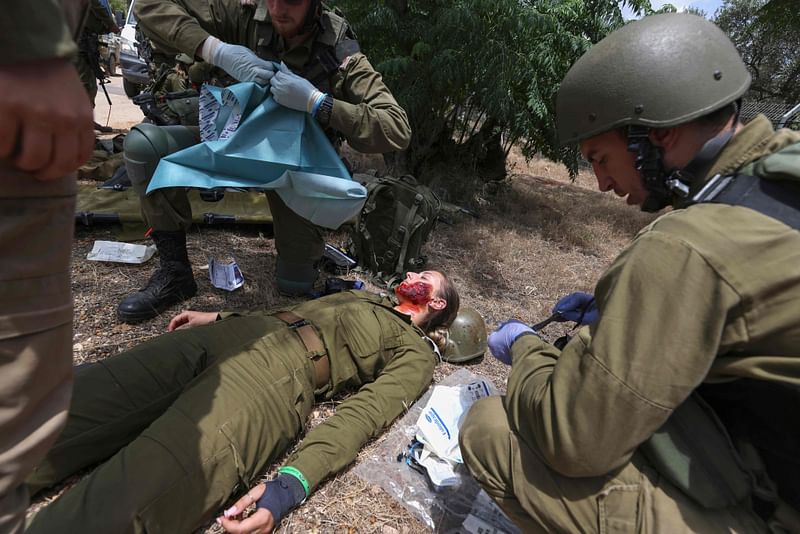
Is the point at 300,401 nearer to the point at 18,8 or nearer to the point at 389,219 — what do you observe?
the point at 18,8

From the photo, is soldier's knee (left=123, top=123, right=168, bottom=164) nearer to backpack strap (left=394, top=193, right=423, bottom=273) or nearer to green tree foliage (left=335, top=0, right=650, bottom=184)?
backpack strap (left=394, top=193, right=423, bottom=273)

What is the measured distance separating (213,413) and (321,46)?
231 centimetres

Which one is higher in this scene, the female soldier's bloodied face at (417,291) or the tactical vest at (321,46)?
the tactical vest at (321,46)

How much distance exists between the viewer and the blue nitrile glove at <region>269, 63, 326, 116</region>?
2.75 meters

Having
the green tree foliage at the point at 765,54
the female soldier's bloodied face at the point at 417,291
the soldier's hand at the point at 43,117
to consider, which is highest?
the green tree foliage at the point at 765,54

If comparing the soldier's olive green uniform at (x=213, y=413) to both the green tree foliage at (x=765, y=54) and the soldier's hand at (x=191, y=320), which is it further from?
the green tree foliage at (x=765, y=54)

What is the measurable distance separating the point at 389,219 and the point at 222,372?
95.8 inches

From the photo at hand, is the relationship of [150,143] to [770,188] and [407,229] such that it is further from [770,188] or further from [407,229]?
[770,188]

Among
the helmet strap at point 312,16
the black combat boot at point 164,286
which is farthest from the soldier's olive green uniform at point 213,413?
the helmet strap at point 312,16

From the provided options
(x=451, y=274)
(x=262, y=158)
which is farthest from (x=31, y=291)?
(x=451, y=274)

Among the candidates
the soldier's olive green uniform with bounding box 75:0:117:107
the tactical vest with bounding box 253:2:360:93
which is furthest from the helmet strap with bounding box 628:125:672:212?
the soldier's olive green uniform with bounding box 75:0:117:107

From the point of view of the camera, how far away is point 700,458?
1370mm

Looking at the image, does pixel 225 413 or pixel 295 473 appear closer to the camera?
pixel 225 413

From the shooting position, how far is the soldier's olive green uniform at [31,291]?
0.84 m
